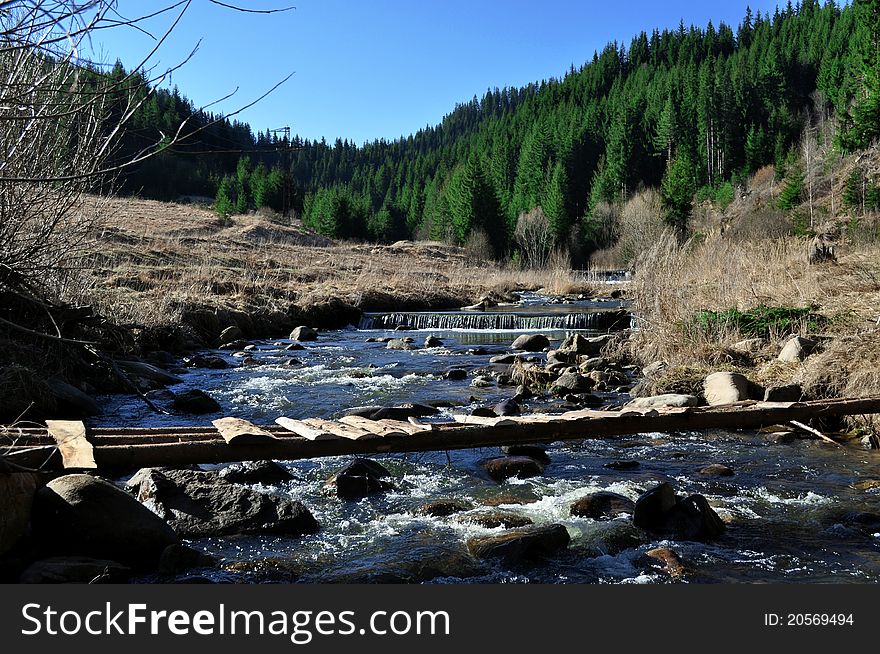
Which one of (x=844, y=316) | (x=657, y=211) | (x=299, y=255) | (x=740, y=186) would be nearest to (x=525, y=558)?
(x=844, y=316)

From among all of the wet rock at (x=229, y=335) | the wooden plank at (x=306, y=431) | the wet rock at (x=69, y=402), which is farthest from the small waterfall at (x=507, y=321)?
the wooden plank at (x=306, y=431)

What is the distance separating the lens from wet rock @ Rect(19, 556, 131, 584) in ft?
12.2

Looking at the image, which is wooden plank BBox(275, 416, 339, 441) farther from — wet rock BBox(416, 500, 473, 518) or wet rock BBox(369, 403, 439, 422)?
wet rock BBox(369, 403, 439, 422)

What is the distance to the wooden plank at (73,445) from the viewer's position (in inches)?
152

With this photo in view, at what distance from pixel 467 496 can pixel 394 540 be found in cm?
116

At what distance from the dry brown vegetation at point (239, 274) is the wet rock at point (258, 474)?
536 centimetres

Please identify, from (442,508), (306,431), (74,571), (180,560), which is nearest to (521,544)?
(442,508)

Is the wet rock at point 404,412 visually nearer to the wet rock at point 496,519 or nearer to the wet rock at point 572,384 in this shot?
the wet rock at point 572,384

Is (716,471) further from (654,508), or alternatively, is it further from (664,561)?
(664,561)

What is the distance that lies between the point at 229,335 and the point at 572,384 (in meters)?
11.0

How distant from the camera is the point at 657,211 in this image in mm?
59906

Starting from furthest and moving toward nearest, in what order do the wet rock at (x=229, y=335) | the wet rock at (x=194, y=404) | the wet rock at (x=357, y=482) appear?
1. the wet rock at (x=229, y=335)
2. the wet rock at (x=194, y=404)
3. the wet rock at (x=357, y=482)

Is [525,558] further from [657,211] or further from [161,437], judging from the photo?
[657,211]

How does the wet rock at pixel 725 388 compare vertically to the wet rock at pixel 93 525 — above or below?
above
